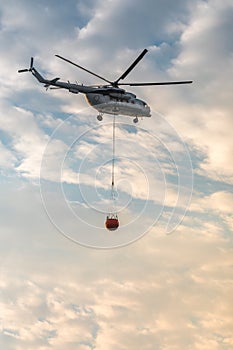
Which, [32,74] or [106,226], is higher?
[32,74]

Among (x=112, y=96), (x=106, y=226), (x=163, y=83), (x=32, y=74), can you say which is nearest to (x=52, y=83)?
(x=32, y=74)

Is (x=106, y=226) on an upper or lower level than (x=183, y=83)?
lower

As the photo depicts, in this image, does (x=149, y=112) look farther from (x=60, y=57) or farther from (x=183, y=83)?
(x=60, y=57)

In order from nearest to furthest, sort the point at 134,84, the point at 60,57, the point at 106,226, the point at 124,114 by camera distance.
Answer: the point at 106,226, the point at 60,57, the point at 134,84, the point at 124,114

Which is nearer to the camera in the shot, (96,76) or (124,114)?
(96,76)

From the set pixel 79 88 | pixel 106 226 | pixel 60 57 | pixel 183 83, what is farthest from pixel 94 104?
pixel 106 226

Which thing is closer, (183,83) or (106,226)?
(106,226)

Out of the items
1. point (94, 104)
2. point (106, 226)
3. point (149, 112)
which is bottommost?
point (106, 226)

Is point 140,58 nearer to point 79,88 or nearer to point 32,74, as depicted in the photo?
point 79,88

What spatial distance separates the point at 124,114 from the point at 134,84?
9.51 m

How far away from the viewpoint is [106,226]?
251 ft

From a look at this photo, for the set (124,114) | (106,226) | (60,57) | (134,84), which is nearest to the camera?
(106,226)

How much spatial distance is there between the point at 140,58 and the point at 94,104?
1348 centimetres

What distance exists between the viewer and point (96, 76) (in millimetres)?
93750
